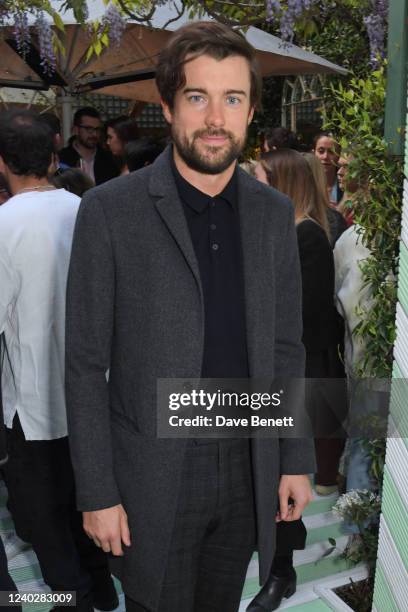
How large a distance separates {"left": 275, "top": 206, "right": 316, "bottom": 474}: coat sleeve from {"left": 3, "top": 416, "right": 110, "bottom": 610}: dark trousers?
118cm

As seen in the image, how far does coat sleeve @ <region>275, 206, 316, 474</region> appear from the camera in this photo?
2184 mm

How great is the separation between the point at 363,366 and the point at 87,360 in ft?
4.78

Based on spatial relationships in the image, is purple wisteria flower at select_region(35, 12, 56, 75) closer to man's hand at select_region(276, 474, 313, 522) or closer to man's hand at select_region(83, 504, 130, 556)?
man's hand at select_region(276, 474, 313, 522)

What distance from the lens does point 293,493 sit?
220 cm

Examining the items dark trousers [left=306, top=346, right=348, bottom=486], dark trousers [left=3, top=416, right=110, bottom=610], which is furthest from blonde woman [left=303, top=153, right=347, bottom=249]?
dark trousers [left=3, top=416, right=110, bottom=610]

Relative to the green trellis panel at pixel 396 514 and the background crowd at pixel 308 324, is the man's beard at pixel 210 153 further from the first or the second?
the green trellis panel at pixel 396 514

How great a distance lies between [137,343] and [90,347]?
12 cm

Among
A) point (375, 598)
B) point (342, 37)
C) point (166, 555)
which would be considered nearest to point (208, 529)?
point (166, 555)

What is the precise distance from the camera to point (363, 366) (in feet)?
10.1

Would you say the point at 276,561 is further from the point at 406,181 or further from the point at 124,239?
the point at 124,239

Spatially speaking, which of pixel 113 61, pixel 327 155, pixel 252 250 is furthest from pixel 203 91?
pixel 113 61

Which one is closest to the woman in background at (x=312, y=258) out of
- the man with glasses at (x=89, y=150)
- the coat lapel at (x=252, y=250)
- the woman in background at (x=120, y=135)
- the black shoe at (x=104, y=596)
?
the black shoe at (x=104, y=596)

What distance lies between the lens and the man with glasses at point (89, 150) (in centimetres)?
621

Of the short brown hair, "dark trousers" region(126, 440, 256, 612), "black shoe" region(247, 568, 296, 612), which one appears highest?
the short brown hair
